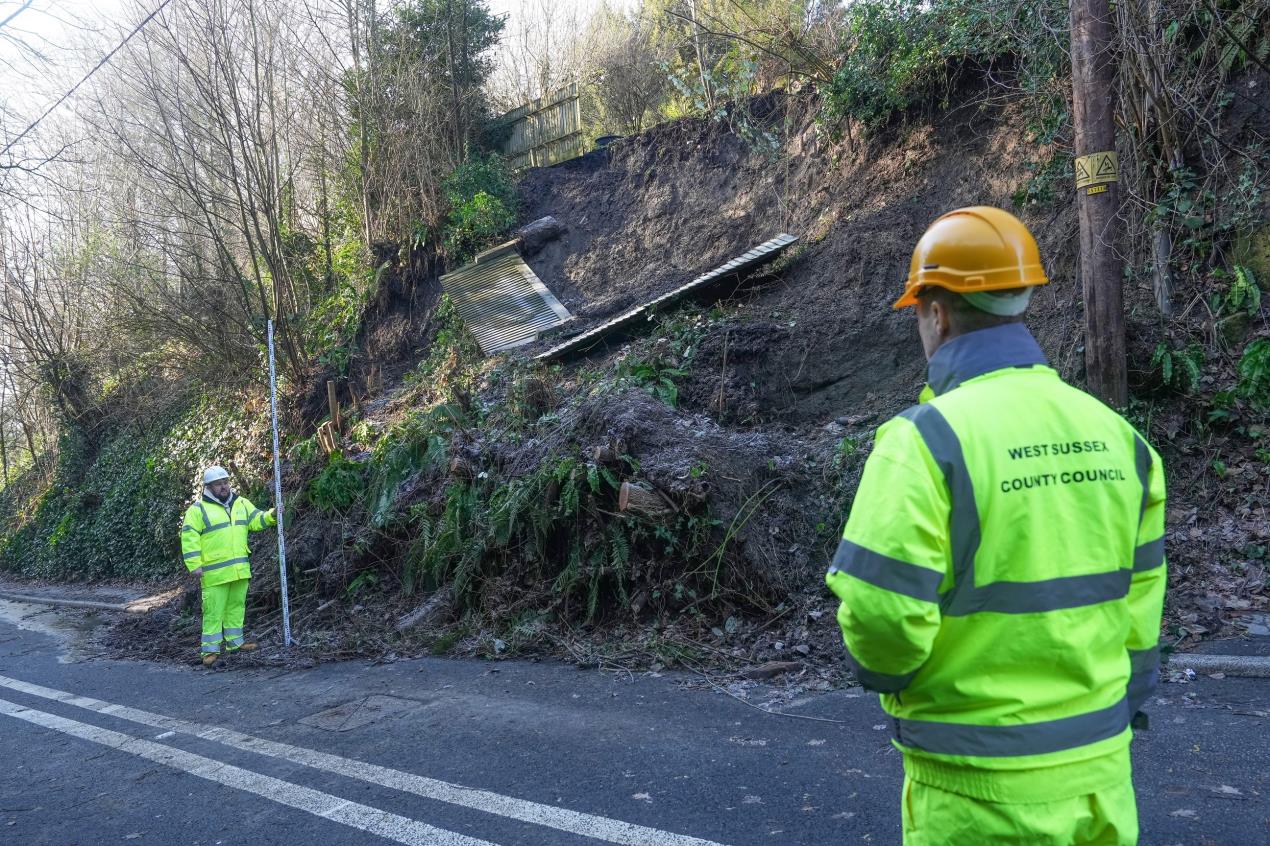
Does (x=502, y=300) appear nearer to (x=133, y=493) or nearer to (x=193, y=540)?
(x=193, y=540)

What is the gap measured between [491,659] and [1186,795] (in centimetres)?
525

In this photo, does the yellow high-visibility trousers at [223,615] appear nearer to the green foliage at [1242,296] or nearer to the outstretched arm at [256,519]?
the outstretched arm at [256,519]

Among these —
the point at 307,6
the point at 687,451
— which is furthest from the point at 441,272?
the point at 687,451

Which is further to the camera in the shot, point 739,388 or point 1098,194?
point 739,388

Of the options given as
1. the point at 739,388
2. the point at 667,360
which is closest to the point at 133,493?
the point at 667,360

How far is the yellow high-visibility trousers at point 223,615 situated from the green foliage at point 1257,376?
31.4 feet

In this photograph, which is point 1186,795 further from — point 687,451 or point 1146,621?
point 687,451

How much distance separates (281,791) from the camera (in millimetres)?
5145

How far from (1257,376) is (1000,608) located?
282 inches

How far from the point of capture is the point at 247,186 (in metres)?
16.3

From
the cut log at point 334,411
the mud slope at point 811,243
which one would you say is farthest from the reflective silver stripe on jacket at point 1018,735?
the cut log at point 334,411

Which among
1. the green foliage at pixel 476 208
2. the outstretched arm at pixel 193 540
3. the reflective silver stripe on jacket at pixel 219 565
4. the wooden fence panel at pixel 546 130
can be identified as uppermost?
the wooden fence panel at pixel 546 130

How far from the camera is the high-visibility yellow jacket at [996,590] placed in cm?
190

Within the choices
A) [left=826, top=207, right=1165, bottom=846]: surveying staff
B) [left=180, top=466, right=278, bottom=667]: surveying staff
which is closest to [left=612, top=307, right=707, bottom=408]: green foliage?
[left=180, top=466, right=278, bottom=667]: surveying staff
